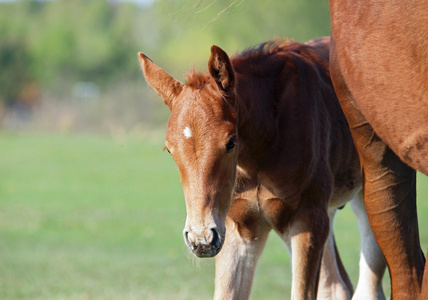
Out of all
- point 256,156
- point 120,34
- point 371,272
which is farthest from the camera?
point 120,34

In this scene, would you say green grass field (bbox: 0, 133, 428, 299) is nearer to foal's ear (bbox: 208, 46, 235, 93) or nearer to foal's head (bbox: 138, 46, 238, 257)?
foal's head (bbox: 138, 46, 238, 257)

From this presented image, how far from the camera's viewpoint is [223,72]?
11.6 feet

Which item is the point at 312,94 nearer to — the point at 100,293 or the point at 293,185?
the point at 293,185

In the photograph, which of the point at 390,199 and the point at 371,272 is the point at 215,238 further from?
the point at 371,272

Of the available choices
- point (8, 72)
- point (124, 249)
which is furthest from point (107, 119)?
point (124, 249)

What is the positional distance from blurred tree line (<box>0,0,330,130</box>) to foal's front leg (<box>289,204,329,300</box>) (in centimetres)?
108

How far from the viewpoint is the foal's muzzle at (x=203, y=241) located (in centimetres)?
312

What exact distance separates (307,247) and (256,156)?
0.60 m

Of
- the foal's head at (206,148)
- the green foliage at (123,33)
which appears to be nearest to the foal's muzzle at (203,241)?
the foal's head at (206,148)

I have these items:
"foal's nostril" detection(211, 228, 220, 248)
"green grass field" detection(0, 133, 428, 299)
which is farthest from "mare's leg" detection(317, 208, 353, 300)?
"foal's nostril" detection(211, 228, 220, 248)

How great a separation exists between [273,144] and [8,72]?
5173cm

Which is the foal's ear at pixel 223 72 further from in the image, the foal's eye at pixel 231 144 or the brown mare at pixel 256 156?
the foal's eye at pixel 231 144

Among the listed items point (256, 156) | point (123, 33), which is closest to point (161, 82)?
point (256, 156)

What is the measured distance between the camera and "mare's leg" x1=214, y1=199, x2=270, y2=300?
13.5 feet
